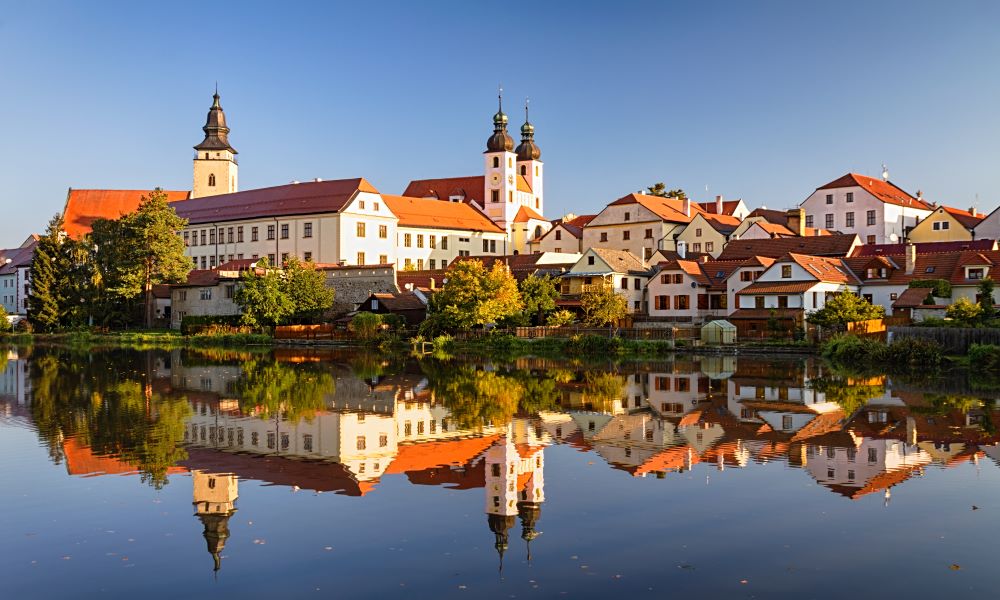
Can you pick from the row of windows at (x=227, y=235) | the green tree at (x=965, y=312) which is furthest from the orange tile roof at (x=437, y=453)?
the row of windows at (x=227, y=235)

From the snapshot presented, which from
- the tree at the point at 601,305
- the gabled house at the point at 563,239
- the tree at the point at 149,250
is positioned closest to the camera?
the tree at the point at 601,305

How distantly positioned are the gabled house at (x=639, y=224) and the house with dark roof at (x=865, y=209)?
10898 millimetres

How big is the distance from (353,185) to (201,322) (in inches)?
815

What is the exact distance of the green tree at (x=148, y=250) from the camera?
69.3 meters

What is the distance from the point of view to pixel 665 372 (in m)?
39.1

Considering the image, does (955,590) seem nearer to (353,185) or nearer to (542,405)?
(542,405)

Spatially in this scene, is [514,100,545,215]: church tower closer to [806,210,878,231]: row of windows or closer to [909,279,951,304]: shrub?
[806,210,878,231]: row of windows

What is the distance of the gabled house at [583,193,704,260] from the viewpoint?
83.2 metres

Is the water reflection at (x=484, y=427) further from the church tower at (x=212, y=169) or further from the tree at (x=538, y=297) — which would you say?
the church tower at (x=212, y=169)

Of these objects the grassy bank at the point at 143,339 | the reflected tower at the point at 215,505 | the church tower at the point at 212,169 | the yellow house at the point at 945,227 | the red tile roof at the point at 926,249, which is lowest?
the reflected tower at the point at 215,505

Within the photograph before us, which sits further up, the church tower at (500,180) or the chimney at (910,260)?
the church tower at (500,180)

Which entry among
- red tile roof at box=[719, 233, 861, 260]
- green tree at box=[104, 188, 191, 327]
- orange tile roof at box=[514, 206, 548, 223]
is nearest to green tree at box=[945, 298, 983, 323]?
→ red tile roof at box=[719, 233, 861, 260]

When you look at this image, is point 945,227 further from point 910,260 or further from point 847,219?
point 910,260

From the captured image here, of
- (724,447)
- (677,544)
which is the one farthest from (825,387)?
(677,544)
